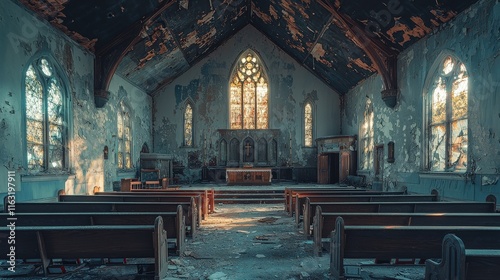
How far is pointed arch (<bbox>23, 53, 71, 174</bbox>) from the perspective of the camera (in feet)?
23.8

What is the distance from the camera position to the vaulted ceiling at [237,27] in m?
8.19

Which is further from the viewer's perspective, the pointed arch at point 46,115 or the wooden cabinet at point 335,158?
the wooden cabinet at point 335,158

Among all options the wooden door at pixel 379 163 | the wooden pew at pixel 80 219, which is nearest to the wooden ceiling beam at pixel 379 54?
the wooden door at pixel 379 163

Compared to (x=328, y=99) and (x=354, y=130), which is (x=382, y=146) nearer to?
(x=354, y=130)

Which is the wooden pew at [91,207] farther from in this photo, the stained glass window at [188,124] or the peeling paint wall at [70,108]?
the stained glass window at [188,124]

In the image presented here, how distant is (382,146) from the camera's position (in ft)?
38.1

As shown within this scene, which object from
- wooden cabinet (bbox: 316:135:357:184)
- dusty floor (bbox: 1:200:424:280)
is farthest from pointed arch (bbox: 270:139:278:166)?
dusty floor (bbox: 1:200:424:280)

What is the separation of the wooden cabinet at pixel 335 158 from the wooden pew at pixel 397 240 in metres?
11.5

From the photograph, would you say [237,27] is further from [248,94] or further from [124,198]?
[124,198]

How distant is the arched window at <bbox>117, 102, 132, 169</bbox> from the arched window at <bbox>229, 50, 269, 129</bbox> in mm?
5439

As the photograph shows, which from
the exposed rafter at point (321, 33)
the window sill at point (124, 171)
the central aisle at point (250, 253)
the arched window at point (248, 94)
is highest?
the exposed rafter at point (321, 33)

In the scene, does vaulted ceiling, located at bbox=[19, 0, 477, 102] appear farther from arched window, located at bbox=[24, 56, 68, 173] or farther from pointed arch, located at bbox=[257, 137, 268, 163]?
pointed arch, located at bbox=[257, 137, 268, 163]

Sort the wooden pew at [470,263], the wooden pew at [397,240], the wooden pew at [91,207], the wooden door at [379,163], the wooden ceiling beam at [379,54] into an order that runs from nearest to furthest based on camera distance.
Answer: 1. the wooden pew at [470,263]
2. the wooden pew at [397,240]
3. the wooden pew at [91,207]
4. the wooden ceiling beam at [379,54]
5. the wooden door at [379,163]

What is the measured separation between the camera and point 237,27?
53.0 ft
